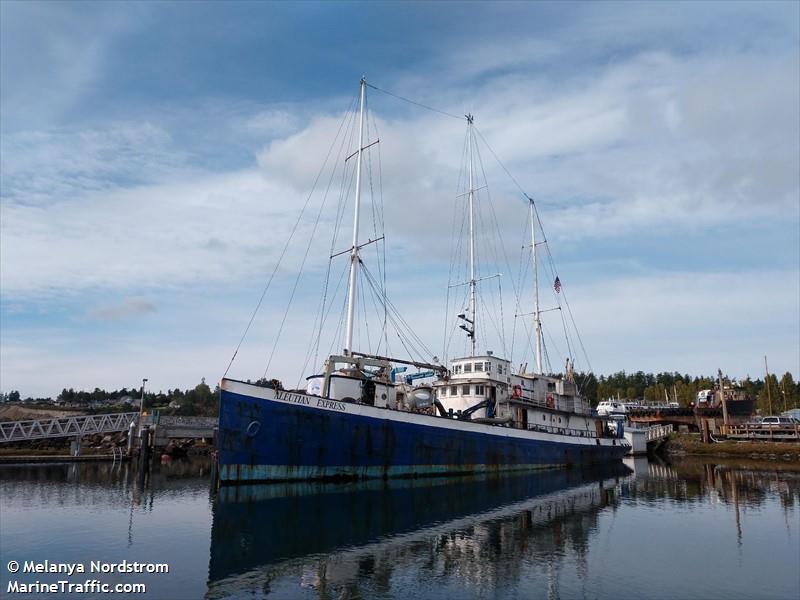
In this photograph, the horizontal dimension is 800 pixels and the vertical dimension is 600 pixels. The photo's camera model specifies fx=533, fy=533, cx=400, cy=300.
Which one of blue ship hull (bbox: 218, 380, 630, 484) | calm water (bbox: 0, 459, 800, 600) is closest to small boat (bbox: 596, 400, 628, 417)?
calm water (bbox: 0, 459, 800, 600)

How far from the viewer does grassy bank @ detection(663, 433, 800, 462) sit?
5988 centimetres

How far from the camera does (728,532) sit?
2338 cm

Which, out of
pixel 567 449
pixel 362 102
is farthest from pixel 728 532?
pixel 362 102

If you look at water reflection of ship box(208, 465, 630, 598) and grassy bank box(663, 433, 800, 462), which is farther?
grassy bank box(663, 433, 800, 462)

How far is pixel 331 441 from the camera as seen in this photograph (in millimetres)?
32406

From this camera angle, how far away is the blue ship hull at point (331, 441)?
29984mm

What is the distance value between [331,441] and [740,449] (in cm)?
5508

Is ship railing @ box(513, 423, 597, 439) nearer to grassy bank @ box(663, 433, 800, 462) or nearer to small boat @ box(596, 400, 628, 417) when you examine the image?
grassy bank @ box(663, 433, 800, 462)

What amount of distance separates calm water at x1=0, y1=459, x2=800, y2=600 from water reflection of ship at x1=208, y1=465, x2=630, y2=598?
0.29 ft

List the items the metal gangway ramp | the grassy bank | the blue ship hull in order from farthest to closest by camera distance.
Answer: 1. the grassy bank
2. the metal gangway ramp
3. the blue ship hull

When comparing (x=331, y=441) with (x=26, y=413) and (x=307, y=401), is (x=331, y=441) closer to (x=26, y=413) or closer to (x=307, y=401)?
(x=307, y=401)

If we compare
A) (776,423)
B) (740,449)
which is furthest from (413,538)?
(776,423)

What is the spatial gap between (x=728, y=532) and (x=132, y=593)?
2354 centimetres

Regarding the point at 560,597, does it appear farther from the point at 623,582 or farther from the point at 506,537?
the point at 506,537
